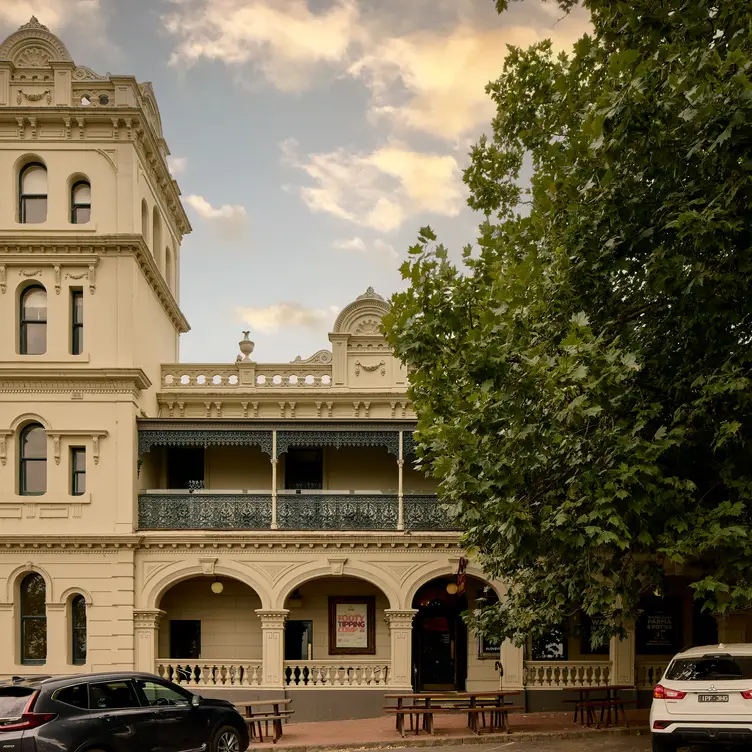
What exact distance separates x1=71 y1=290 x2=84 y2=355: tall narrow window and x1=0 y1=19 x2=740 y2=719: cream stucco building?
0.14ft

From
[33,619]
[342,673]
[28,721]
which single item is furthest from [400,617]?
[28,721]

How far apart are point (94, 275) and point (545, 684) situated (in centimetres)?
1414

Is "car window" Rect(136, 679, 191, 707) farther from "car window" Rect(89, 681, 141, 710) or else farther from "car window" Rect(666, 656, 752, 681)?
"car window" Rect(666, 656, 752, 681)

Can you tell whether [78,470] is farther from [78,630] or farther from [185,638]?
[185,638]

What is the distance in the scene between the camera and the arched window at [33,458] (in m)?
24.2

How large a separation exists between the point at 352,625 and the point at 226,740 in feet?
37.4

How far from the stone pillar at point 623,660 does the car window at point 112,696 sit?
13.1 m

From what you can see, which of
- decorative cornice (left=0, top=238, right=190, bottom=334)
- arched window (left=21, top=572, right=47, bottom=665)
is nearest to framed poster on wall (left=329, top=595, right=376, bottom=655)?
arched window (left=21, top=572, right=47, bottom=665)

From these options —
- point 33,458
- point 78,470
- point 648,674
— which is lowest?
point 648,674

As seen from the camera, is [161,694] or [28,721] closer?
[28,721]

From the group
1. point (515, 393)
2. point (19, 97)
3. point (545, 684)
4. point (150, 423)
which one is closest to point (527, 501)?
point (515, 393)

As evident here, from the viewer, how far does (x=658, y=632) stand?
86.4ft

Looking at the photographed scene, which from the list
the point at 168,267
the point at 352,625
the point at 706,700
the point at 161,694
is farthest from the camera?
the point at 168,267

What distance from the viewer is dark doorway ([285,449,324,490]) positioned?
2730cm
